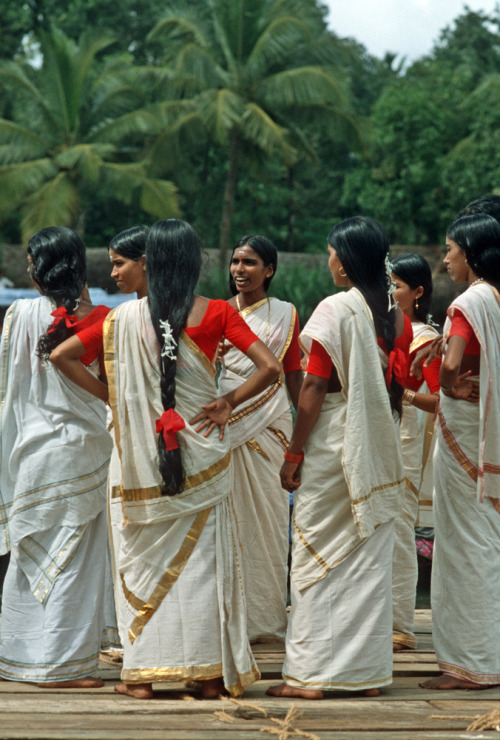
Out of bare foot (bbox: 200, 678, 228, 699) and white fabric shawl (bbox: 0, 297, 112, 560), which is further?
white fabric shawl (bbox: 0, 297, 112, 560)

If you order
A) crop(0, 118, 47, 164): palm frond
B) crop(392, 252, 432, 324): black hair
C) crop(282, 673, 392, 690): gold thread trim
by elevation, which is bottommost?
crop(282, 673, 392, 690): gold thread trim

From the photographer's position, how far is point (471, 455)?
447 cm

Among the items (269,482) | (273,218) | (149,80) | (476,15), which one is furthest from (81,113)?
(269,482)

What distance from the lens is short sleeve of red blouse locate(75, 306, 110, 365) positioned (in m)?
4.27

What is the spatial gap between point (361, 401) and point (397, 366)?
0.97 feet

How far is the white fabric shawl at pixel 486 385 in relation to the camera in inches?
172

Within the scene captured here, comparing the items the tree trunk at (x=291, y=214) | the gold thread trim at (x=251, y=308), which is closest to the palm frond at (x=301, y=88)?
the tree trunk at (x=291, y=214)

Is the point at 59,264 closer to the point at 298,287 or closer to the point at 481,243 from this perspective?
the point at 481,243

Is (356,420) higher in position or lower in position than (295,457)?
higher

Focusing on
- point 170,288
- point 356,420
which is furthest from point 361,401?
point 170,288

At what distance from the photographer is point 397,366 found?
4371mm

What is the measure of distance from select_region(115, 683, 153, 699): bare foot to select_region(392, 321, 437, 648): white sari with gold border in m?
1.64

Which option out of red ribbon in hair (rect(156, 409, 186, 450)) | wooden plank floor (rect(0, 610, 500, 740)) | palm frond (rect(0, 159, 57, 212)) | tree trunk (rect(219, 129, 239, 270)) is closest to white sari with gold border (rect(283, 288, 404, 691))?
wooden plank floor (rect(0, 610, 500, 740))

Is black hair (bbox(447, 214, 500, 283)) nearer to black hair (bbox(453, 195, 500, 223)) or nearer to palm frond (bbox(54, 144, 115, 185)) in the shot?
black hair (bbox(453, 195, 500, 223))
